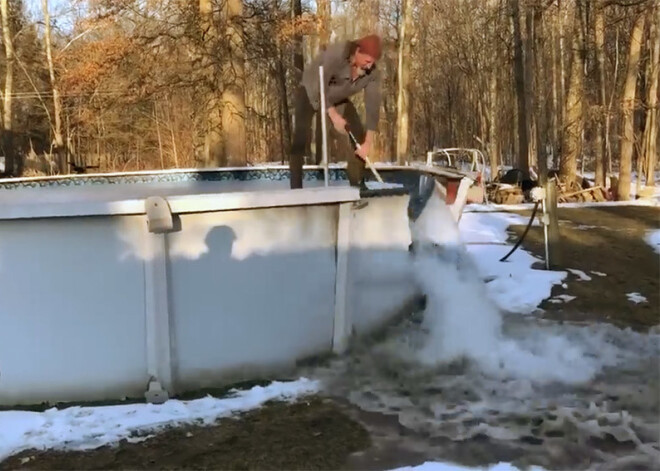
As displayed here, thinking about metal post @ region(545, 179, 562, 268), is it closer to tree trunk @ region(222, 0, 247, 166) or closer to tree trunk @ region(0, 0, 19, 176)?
tree trunk @ region(222, 0, 247, 166)

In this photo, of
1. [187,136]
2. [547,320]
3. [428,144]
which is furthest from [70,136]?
[547,320]

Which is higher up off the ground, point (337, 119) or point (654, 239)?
point (337, 119)

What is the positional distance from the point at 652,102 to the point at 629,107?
2.16 meters

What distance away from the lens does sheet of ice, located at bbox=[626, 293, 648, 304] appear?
6523 millimetres

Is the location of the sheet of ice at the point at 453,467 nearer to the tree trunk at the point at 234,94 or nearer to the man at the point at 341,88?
the man at the point at 341,88

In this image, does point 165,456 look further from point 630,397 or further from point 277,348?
point 630,397

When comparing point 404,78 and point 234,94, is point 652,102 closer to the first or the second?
point 404,78

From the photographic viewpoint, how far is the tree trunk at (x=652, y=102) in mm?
19484

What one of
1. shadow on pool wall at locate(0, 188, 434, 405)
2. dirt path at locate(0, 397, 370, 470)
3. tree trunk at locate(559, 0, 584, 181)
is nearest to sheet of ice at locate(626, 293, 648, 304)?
shadow on pool wall at locate(0, 188, 434, 405)

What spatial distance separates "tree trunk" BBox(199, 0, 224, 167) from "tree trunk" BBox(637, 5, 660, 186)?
10884 mm

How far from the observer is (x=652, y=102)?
63.7ft

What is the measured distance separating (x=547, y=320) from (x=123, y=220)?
3367 millimetres

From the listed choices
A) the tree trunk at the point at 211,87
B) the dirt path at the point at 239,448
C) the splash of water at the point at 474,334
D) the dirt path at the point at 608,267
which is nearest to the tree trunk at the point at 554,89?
the tree trunk at the point at 211,87

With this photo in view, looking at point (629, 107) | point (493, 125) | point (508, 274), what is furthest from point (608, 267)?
point (493, 125)
